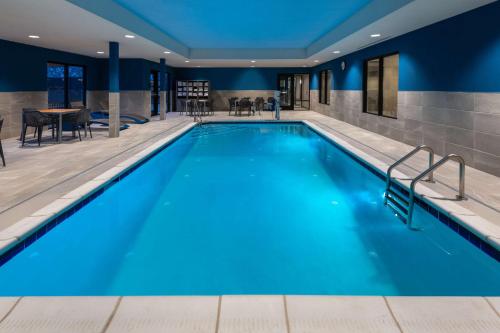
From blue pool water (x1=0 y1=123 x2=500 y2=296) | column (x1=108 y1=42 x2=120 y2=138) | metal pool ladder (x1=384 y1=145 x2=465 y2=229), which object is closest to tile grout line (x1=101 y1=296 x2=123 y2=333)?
blue pool water (x1=0 y1=123 x2=500 y2=296)

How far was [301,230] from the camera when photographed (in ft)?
13.3

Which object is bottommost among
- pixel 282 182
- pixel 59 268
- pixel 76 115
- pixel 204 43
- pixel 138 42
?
pixel 59 268

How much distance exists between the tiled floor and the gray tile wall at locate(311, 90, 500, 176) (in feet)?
13.1

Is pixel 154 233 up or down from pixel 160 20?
down

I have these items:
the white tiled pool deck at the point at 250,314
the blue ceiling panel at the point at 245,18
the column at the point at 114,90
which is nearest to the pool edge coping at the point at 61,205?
the white tiled pool deck at the point at 250,314

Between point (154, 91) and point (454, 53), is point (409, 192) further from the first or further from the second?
point (154, 91)

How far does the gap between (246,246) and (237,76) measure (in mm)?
17506

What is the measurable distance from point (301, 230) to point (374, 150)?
408cm

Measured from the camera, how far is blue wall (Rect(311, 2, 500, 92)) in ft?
18.5

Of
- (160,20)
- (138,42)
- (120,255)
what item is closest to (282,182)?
(120,255)

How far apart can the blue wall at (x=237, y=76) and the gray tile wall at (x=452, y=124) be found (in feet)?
35.0

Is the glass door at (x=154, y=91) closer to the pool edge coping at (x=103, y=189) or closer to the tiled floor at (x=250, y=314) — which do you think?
the pool edge coping at (x=103, y=189)

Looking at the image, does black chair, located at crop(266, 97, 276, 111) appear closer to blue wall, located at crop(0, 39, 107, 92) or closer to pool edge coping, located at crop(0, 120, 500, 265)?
blue wall, located at crop(0, 39, 107, 92)

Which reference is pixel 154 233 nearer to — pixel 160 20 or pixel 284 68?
pixel 160 20
